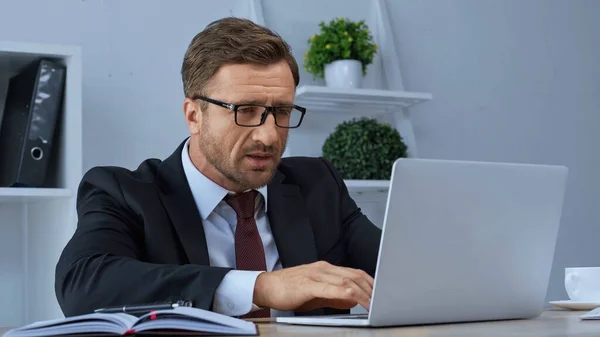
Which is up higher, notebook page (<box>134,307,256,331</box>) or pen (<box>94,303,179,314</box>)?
notebook page (<box>134,307,256,331</box>)

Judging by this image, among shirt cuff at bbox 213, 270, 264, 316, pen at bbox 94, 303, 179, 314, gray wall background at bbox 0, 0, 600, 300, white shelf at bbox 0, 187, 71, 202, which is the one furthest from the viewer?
gray wall background at bbox 0, 0, 600, 300

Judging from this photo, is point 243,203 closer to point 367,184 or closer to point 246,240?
point 246,240

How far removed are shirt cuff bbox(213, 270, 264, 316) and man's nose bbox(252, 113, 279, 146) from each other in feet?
1.47

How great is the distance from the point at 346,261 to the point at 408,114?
958 millimetres

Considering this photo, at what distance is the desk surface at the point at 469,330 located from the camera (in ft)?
3.36

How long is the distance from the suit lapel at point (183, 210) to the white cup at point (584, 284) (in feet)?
2.24

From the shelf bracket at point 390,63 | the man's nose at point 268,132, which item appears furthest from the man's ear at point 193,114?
the shelf bracket at point 390,63

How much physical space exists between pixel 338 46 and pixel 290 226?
3.00ft

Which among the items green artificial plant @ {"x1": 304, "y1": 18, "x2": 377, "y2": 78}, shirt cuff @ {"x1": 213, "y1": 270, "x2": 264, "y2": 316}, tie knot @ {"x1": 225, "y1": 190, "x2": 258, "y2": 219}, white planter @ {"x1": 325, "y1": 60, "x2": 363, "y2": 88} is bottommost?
shirt cuff @ {"x1": 213, "y1": 270, "x2": 264, "y2": 316}

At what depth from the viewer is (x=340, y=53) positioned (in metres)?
2.58

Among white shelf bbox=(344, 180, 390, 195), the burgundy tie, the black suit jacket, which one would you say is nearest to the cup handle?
the black suit jacket

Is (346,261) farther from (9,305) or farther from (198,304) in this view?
(9,305)

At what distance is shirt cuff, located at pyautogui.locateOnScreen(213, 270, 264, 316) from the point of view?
130 cm

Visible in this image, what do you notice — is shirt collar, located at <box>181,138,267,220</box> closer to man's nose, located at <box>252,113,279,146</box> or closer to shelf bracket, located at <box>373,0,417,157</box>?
man's nose, located at <box>252,113,279,146</box>
